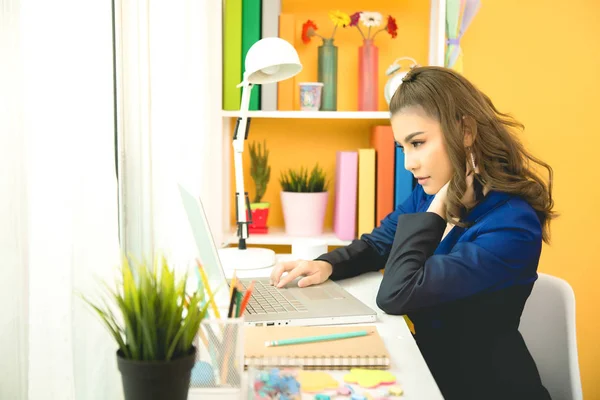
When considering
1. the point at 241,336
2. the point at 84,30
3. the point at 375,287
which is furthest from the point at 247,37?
the point at 241,336

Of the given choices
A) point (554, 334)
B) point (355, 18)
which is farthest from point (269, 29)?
point (554, 334)

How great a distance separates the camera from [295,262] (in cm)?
144

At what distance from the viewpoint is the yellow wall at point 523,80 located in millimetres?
2363

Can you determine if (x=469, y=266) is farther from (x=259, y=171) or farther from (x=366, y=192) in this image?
(x=259, y=171)

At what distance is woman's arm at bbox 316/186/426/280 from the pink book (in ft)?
1.50

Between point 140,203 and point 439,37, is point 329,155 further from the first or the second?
point 140,203

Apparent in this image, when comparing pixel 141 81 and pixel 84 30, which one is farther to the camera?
pixel 141 81

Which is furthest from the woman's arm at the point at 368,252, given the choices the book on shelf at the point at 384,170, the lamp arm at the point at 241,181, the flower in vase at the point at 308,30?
the flower in vase at the point at 308,30

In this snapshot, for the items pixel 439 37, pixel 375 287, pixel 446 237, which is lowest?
pixel 375 287

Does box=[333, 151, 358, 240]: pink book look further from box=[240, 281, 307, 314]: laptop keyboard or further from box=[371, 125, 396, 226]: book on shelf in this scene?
box=[240, 281, 307, 314]: laptop keyboard

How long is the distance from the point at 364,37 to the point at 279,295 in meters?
1.35

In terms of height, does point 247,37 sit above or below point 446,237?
above

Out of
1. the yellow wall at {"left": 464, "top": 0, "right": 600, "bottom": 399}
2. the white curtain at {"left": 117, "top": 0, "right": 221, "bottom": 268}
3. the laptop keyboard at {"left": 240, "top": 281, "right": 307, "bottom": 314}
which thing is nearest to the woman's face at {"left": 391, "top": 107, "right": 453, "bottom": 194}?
the laptop keyboard at {"left": 240, "top": 281, "right": 307, "bottom": 314}

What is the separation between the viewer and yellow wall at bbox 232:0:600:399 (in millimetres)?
2363
